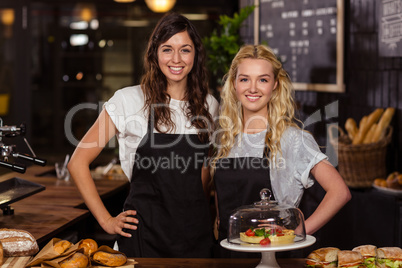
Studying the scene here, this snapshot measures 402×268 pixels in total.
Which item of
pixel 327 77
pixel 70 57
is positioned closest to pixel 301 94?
pixel 327 77

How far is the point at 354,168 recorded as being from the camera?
148 inches

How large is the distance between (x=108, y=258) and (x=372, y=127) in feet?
7.97

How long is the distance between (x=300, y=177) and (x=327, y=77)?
7.92 feet

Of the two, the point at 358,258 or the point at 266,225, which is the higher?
the point at 266,225

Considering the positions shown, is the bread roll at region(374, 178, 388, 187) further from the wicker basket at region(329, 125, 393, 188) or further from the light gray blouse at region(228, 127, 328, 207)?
the light gray blouse at region(228, 127, 328, 207)

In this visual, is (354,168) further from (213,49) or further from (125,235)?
(125,235)

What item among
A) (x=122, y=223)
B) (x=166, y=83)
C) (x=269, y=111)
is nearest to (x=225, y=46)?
(x=166, y=83)

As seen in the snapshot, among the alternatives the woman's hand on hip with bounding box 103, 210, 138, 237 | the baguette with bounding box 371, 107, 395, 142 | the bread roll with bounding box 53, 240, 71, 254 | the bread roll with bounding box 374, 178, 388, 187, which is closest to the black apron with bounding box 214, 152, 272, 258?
the woman's hand on hip with bounding box 103, 210, 138, 237

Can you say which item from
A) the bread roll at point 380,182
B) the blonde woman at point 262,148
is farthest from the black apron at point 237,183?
the bread roll at point 380,182

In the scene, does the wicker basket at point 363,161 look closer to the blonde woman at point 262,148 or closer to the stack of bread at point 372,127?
the stack of bread at point 372,127

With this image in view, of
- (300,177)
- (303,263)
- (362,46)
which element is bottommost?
(303,263)

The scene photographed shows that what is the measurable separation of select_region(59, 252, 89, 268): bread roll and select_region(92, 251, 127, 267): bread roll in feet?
0.12

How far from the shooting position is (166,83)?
8.29 ft

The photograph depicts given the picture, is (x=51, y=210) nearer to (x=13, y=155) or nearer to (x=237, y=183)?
(x=13, y=155)
